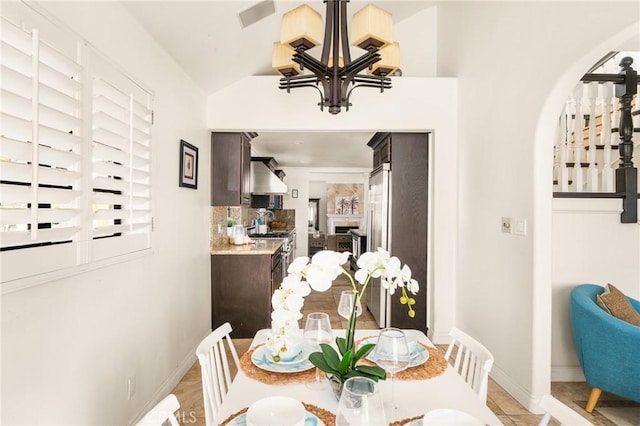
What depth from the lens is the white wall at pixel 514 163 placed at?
2121 millimetres

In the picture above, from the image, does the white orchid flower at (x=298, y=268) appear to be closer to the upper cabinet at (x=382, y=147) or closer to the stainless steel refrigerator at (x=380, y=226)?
the stainless steel refrigerator at (x=380, y=226)

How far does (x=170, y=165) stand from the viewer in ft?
8.31

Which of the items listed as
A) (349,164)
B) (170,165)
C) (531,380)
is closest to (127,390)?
(170,165)

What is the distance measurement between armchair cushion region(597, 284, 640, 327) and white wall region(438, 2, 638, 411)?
16.4 inches

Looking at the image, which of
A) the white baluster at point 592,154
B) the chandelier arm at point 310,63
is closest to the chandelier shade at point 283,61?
the chandelier arm at point 310,63

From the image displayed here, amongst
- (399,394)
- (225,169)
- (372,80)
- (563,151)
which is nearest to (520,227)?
(563,151)

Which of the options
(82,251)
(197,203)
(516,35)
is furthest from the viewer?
(197,203)

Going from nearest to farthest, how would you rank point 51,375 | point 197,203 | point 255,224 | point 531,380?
1. point 51,375
2. point 531,380
3. point 197,203
4. point 255,224

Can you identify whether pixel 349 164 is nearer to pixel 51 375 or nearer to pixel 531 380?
pixel 531 380

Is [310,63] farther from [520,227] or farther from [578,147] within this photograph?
[578,147]

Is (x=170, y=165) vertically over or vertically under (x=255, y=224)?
over

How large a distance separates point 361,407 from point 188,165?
8.35 ft

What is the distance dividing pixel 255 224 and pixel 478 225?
468 cm

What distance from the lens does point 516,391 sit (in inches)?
95.6
